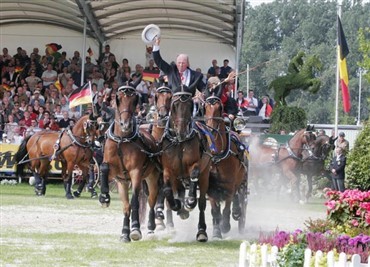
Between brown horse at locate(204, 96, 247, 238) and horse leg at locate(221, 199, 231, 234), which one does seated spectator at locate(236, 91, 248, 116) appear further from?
horse leg at locate(221, 199, 231, 234)

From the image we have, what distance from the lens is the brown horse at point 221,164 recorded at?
52.8 feet

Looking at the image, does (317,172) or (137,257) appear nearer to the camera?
(137,257)

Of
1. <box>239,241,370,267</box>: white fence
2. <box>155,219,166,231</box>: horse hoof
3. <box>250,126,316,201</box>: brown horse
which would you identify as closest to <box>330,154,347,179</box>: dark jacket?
<box>250,126,316,201</box>: brown horse

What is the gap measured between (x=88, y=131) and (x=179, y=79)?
9.57 meters

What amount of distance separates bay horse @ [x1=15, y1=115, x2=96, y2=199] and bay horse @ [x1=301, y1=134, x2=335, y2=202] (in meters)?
7.15

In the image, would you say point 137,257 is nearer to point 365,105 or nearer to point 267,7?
point 365,105

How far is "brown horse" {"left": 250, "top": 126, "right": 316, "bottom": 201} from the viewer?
29906 millimetres

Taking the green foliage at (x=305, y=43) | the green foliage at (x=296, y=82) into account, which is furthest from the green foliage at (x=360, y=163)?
the green foliage at (x=305, y=43)

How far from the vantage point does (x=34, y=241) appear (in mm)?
14547

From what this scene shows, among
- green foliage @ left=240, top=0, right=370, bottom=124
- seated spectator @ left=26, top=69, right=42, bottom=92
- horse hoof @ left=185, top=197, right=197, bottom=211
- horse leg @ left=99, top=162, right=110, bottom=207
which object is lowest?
horse hoof @ left=185, top=197, right=197, bottom=211

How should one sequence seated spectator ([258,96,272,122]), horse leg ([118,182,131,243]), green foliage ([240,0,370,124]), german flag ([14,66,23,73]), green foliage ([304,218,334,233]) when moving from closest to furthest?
green foliage ([304,218,334,233])
horse leg ([118,182,131,243])
german flag ([14,66,23,73])
seated spectator ([258,96,272,122])
green foliage ([240,0,370,124])

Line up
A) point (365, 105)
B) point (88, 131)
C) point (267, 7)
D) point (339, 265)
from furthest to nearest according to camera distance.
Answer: point (267, 7) → point (365, 105) → point (88, 131) → point (339, 265)

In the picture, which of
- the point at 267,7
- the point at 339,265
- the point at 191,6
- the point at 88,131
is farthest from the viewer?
the point at 267,7

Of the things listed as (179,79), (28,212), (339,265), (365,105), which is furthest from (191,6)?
(365,105)
